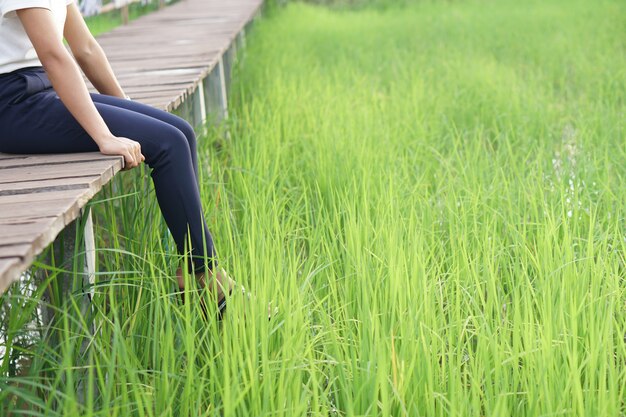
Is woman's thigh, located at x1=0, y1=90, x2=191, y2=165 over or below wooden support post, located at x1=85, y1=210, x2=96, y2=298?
over

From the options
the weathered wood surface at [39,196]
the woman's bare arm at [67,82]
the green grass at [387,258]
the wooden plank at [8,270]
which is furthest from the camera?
the woman's bare arm at [67,82]

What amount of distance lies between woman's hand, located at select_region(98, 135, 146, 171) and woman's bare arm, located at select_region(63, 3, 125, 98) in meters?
0.52

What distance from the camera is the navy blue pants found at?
201 cm

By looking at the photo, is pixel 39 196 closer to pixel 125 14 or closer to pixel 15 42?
pixel 15 42

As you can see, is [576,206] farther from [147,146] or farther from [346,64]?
[346,64]

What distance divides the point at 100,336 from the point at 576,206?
1.31 meters

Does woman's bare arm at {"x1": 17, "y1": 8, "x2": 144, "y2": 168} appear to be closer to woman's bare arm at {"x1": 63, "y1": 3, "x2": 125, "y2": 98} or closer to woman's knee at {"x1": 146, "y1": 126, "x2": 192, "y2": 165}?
woman's knee at {"x1": 146, "y1": 126, "x2": 192, "y2": 165}

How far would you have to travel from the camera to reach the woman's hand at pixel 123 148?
6.31ft

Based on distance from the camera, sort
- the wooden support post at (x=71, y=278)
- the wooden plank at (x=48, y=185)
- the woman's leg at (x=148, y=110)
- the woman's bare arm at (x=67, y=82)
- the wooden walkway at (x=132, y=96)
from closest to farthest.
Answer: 1. the wooden walkway at (x=132, y=96)
2. the wooden plank at (x=48, y=185)
3. the wooden support post at (x=71, y=278)
4. the woman's bare arm at (x=67, y=82)
5. the woman's leg at (x=148, y=110)

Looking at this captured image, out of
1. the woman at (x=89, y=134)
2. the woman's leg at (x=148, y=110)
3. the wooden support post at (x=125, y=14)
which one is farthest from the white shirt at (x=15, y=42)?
the wooden support post at (x=125, y=14)

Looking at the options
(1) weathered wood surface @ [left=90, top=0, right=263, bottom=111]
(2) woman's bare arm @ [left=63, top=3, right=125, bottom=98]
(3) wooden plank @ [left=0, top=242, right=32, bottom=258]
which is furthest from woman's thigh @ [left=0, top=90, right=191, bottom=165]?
(3) wooden plank @ [left=0, top=242, right=32, bottom=258]

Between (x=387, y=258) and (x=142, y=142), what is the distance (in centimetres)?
59

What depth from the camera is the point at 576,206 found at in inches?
98.3

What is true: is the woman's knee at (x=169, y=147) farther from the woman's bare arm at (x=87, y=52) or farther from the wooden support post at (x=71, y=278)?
the woman's bare arm at (x=87, y=52)
